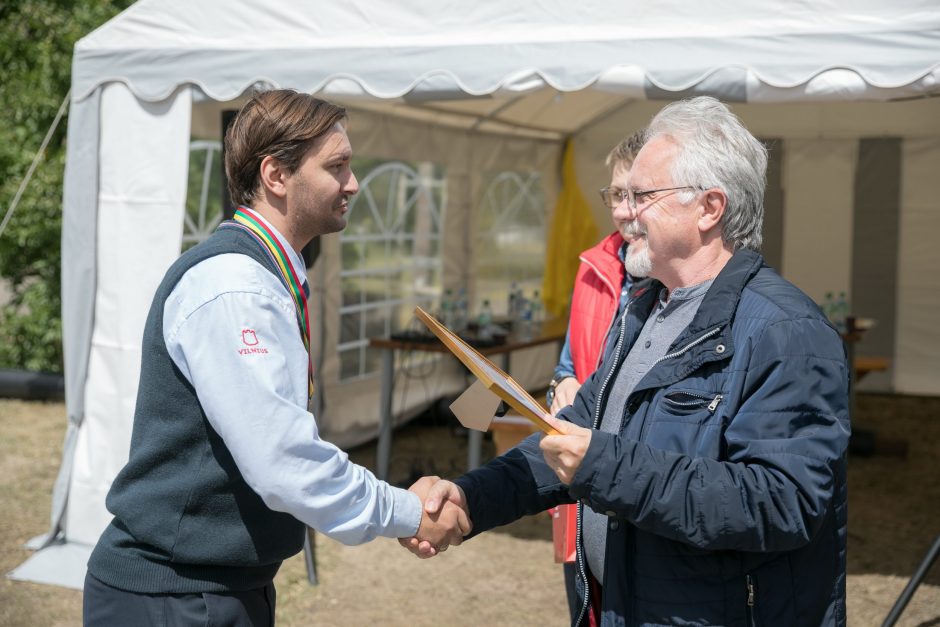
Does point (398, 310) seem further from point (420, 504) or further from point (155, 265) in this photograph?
point (420, 504)

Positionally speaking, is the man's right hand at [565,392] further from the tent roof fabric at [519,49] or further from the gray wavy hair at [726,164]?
the tent roof fabric at [519,49]

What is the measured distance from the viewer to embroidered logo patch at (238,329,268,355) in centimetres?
170

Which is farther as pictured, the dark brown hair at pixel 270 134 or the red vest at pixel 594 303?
the red vest at pixel 594 303

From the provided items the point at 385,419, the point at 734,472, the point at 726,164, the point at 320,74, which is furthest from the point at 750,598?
the point at 385,419

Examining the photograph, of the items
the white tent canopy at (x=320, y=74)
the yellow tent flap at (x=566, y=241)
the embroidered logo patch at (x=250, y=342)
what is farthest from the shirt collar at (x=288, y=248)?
the yellow tent flap at (x=566, y=241)

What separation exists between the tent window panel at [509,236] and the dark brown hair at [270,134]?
5.99m

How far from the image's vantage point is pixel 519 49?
3.97 metres

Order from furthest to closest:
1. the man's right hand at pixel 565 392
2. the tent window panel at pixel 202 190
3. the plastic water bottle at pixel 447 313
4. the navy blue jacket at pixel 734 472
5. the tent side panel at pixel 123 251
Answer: the plastic water bottle at pixel 447 313
the tent window panel at pixel 202 190
the tent side panel at pixel 123 251
the man's right hand at pixel 565 392
the navy blue jacket at pixel 734 472

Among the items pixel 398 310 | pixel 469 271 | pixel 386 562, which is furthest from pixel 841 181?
pixel 386 562

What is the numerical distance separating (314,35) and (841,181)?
20.4 ft

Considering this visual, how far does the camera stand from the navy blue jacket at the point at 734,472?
5.07 feet

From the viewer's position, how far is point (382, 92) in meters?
4.08

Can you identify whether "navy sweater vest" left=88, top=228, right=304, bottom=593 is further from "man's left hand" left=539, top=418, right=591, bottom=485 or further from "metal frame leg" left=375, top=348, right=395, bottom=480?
"metal frame leg" left=375, top=348, right=395, bottom=480

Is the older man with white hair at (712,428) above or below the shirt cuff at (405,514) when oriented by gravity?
above
